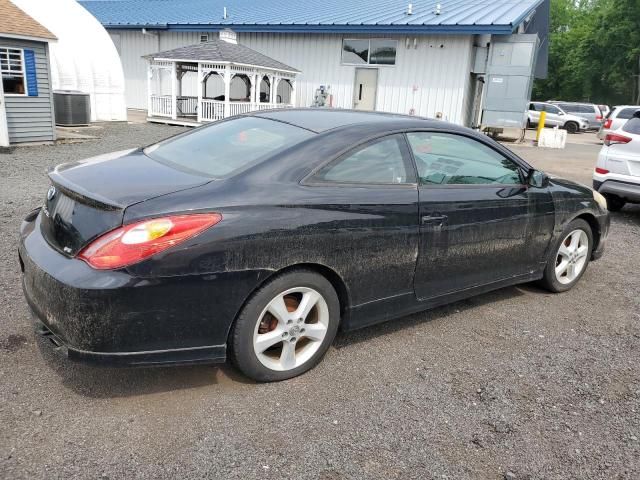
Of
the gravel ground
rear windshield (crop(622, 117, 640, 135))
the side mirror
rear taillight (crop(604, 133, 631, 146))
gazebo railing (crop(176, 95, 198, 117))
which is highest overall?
rear windshield (crop(622, 117, 640, 135))

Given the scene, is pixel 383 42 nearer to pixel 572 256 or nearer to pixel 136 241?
pixel 572 256

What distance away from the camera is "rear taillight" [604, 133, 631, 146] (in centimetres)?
738

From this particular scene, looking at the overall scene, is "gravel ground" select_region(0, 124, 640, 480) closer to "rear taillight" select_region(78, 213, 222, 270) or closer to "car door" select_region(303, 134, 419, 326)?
"car door" select_region(303, 134, 419, 326)

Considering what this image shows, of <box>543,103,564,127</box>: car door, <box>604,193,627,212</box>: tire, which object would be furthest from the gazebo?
<box>543,103,564,127</box>: car door

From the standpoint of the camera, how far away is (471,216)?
3799mm

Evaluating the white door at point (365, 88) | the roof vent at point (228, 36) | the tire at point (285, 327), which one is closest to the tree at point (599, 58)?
the white door at point (365, 88)

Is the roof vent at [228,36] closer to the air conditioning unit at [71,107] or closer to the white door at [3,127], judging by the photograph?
the air conditioning unit at [71,107]

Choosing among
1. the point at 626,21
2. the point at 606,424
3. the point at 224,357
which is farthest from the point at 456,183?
the point at 626,21

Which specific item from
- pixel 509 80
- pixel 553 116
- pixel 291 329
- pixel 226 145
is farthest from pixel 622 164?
pixel 553 116

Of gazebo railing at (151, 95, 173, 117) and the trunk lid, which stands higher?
the trunk lid

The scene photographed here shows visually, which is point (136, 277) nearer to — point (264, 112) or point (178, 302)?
point (178, 302)

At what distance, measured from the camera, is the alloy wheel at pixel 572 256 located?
188 inches

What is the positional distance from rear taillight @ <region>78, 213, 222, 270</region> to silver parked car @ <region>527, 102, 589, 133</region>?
103 ft

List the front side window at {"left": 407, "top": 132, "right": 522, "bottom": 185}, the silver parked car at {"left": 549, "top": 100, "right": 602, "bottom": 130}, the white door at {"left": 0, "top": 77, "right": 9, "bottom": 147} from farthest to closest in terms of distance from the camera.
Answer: the silver parked car at {"left": 549, "top": 100, "right": 602, "bottom": 130} → the white door at {"left": 0, "top": 77, "right": 9, "bottom": 147} → the front side window at {"left": 407, "top": 132, "right": 522, "bottom": 185}
